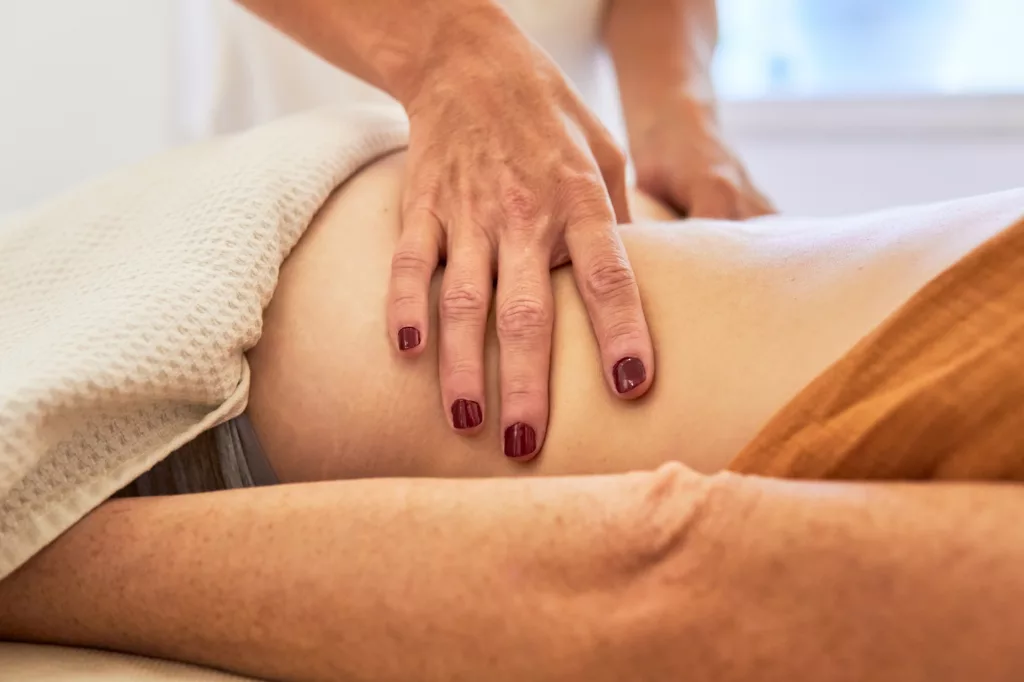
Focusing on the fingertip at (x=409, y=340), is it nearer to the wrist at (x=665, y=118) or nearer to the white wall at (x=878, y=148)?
the wrist at (x=665, y=118)

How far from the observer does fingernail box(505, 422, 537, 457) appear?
58cm

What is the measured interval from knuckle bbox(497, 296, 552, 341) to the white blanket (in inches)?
6.6

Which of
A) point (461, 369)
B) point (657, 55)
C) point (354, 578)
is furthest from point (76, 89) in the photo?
point (354, 578)

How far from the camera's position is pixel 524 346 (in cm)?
60

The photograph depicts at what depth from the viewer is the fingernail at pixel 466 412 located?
0.60 m

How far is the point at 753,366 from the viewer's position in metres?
0.56

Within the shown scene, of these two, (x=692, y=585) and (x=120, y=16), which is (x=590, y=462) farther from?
(x=120, y=16)

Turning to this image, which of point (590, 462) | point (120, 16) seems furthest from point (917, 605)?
point (120, 16)

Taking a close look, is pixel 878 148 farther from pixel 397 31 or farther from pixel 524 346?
pixel 524 346

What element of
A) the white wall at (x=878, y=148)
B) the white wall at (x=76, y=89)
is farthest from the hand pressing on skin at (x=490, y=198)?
the white wall at (x=878, y=148)

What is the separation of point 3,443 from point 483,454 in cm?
28

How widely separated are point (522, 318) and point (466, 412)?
2.9 inches

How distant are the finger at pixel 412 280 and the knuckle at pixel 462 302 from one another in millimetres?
14

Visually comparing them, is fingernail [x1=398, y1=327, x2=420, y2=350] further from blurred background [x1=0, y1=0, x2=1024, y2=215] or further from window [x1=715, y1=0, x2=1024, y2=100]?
window [x1=715, y1=0, x2=1024, y2=100]
